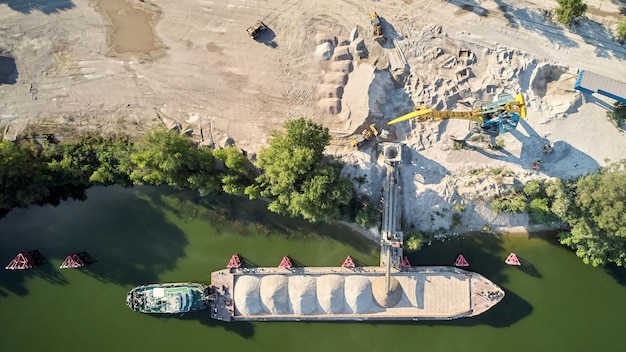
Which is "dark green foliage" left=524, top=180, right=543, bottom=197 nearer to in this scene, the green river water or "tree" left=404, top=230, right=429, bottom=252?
the green river water

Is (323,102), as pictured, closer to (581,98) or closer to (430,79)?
(430,79)

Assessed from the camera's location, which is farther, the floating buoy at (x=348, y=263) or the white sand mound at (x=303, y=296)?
the floating buoy at (x=348, y=263)

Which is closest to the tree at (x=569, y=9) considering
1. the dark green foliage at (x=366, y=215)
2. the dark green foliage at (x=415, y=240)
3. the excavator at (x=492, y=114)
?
the excavator at (x=492, y=114)

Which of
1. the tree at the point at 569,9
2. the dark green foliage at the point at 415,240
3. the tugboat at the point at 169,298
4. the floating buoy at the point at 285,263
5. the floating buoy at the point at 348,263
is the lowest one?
the tugboat at the point at 169,298

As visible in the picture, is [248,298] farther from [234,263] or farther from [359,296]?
[359,296]

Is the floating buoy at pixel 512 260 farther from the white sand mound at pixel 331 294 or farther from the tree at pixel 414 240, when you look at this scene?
the white sand mound at pixel 331 294

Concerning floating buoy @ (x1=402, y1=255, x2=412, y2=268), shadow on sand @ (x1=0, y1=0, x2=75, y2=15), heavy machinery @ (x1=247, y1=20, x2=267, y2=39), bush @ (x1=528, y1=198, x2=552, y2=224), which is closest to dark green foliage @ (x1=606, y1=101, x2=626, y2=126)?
bush @ (x1=528, y1=198, x2=552, y2=224)
